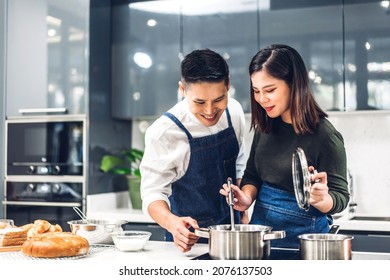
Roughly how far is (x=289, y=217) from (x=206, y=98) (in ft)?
1.57

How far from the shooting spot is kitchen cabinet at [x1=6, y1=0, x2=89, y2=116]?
3297 mm

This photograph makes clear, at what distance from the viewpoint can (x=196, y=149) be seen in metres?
1.99

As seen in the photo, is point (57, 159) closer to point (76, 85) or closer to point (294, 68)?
point (76, 85)

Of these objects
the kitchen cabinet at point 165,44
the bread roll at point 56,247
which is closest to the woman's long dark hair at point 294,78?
the bread roll at point 56,247

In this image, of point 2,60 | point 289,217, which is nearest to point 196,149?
point 289,217

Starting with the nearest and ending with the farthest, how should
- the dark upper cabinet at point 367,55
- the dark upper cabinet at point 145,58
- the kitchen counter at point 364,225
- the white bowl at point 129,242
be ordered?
the white bowl at point 129,242 → the kitchen counter at point 364,225 → the dark upper cabinet at point 367,55 → the dark upper cabinet at point 145,58

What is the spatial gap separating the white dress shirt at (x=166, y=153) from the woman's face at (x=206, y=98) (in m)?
0.11

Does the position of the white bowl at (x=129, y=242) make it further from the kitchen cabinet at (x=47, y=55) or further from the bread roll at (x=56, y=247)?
the kitchen cabinet at (x=47, y=55)

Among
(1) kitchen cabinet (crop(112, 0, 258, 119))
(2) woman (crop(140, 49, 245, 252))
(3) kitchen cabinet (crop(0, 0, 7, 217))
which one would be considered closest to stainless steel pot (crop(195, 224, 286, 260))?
(2) woman (crop(140, 49, 245, 252))

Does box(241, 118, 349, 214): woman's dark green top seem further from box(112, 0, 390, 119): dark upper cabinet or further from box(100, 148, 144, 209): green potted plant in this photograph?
box(100, 148, 144, 209): green potted plant

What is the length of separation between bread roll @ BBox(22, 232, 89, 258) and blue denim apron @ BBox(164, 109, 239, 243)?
53cm

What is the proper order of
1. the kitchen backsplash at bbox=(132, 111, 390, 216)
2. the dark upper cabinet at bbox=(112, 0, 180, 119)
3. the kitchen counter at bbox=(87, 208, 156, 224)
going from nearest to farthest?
the kitchen counter at bbox=(87, 208, 156, 224) < the kitchen backsplash at bbox=(132, 111, 390, 216) < the dark upper cabinet at bbox=(112, 0, 180, 119)

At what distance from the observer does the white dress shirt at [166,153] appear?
1909 millimetres

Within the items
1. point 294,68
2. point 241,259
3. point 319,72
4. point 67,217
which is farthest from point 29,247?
point 319,72
